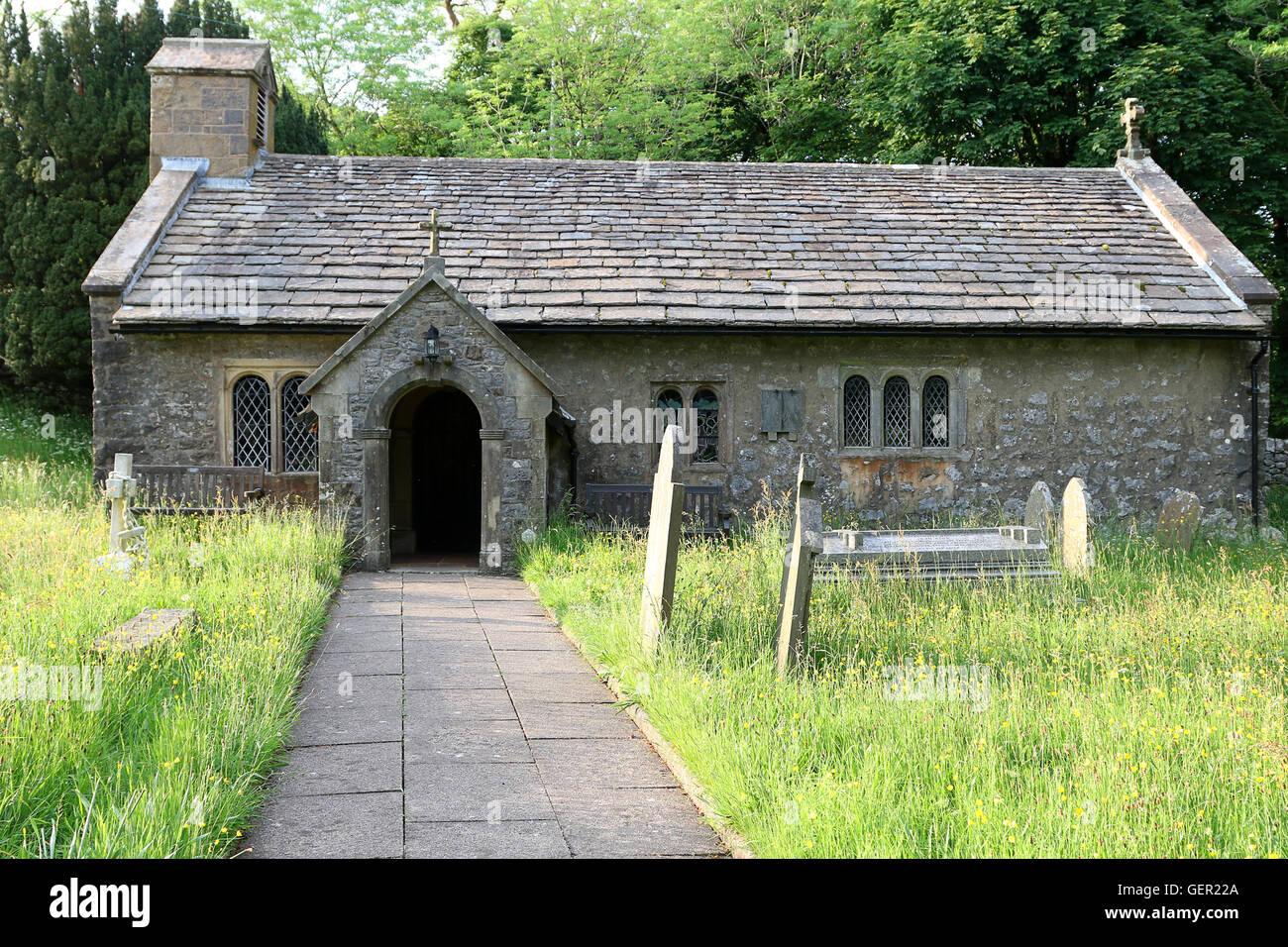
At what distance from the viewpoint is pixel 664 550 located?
667 cm

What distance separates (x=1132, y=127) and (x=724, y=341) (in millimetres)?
9156

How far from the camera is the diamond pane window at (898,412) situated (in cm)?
1440

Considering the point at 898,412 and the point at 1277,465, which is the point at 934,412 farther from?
the point at 1277,465

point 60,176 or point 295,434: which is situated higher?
point 60,176

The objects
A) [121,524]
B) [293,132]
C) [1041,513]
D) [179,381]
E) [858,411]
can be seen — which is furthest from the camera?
[293,132]

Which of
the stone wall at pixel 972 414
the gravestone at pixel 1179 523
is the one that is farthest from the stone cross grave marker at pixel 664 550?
the gravestone at pixel 1179 523

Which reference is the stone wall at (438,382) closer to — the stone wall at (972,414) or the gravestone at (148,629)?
the stone wall at (972,414)

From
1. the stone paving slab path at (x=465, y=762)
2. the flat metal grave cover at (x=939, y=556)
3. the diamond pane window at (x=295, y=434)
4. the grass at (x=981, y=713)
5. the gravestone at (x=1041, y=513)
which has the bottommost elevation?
the stone paving slab path at (x=465, y=762)

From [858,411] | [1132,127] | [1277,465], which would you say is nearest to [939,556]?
[858,411]

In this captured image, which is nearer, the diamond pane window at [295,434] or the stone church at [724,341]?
the stone church at [724,341]

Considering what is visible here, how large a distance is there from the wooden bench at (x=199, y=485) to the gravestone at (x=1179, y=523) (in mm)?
11237

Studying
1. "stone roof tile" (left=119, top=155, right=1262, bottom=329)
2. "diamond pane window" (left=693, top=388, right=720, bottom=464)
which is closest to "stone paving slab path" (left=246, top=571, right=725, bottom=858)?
"diamond pane window" (left=693, top=388, right=720, bottom=464)

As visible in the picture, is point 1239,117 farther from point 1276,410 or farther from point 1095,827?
point 1095,827

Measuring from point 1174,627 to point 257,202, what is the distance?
1393 cm
